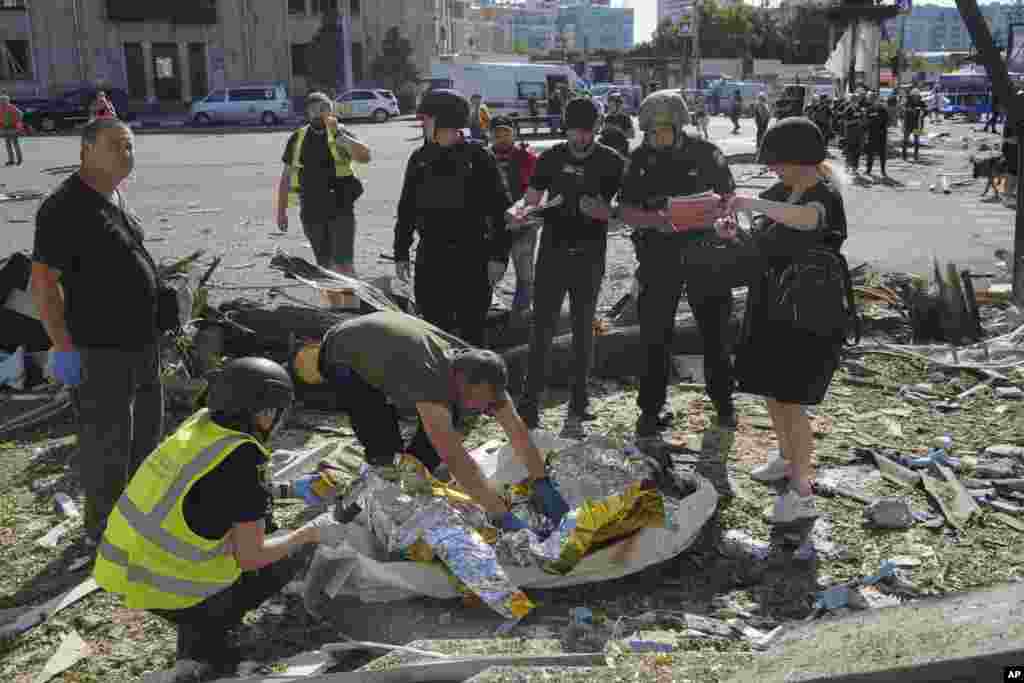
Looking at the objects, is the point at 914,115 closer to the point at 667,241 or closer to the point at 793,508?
the point at 667,241

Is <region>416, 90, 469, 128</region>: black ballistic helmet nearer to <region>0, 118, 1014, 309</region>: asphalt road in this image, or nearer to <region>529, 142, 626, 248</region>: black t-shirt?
<region>529, 142, 626, 248</region>: black t-shirt

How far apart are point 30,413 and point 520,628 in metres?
3.59

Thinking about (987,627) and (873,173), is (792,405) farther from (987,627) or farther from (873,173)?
(873,173)

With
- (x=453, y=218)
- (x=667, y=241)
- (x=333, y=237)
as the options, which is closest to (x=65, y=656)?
(x=453, y=218)

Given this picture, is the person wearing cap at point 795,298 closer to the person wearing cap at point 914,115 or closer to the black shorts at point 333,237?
the black shorts at point 333,237

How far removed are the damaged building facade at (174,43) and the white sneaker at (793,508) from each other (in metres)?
41.6

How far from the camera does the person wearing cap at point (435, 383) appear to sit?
3.72 meters

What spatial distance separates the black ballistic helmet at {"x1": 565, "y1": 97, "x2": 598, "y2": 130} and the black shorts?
2.34 metres

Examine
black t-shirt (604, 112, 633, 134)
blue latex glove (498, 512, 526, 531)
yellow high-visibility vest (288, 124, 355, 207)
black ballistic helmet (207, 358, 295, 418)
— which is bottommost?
blue latex glove (498, 512, 526, 531)

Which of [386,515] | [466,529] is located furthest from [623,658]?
[386,515]

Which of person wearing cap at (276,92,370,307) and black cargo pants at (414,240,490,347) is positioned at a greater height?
person wearing cap at (276,92,370,307)

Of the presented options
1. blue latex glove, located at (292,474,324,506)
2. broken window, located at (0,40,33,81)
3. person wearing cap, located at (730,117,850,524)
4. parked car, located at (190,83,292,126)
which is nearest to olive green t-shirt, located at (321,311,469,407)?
blue latex glove, located at (292,474,324,506)

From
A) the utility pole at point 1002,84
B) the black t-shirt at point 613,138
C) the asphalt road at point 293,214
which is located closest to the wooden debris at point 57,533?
the asphalt road at point 293,214

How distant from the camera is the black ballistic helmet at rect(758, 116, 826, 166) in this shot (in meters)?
4.12
